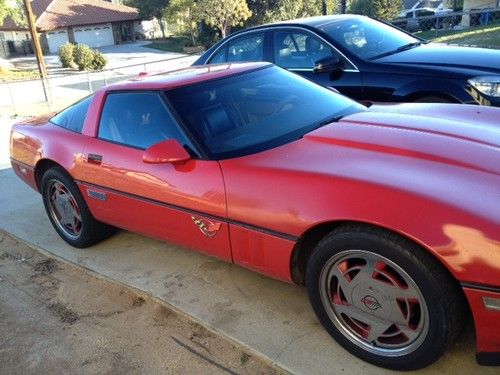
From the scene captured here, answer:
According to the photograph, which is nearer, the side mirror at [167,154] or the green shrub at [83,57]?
the side mirror at [167,154]

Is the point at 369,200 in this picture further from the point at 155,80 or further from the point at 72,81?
the point at 72,81

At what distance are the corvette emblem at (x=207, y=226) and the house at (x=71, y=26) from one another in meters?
48.1

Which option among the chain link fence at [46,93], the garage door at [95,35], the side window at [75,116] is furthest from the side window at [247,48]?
the garage door at [95,35]

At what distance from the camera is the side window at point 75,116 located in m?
3.75

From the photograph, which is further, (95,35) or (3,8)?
(95,35)

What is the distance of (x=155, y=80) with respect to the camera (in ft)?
11.1

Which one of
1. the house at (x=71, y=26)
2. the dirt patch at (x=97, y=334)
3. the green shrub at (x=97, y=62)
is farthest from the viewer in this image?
the house at (x=71, y=26)

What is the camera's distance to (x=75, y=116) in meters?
3.86

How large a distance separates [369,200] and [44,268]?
9.13 ft

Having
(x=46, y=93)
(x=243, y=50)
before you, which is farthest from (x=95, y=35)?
(x=243, y=50)

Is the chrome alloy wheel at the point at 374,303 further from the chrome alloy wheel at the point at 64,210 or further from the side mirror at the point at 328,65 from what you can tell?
the side mirror at the point at 328,65

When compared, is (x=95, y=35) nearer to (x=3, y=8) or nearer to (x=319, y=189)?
(x=3, y=8)

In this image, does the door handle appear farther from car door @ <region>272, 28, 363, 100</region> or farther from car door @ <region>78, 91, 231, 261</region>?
car door @ <region>272, 28, 363, 100</region>

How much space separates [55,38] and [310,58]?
47915 millimetres
